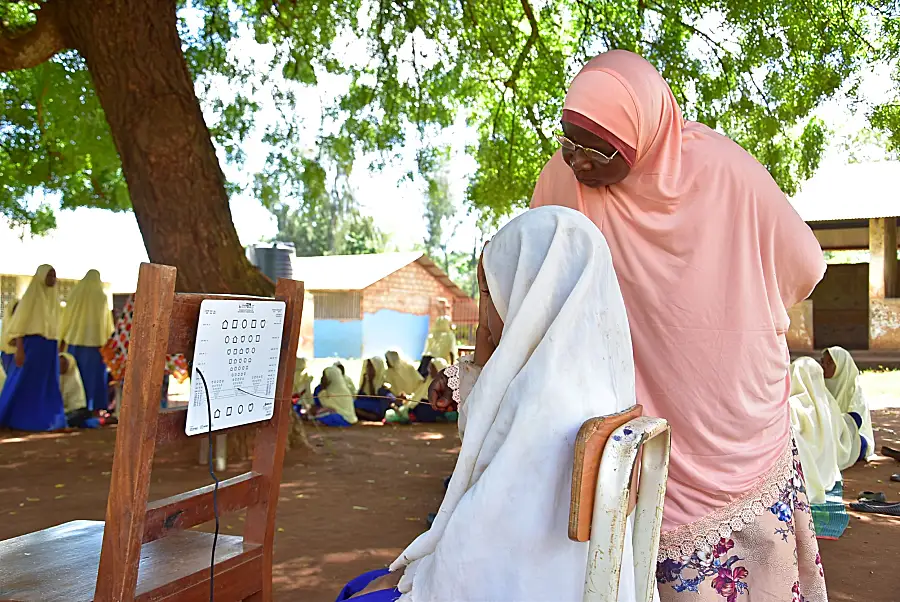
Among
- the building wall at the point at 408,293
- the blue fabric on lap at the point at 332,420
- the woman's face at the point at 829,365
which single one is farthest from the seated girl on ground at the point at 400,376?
the building wall at the point at 408,293

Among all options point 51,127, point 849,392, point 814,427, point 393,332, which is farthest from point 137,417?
point 393,332

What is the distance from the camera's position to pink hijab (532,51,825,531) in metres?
2.11

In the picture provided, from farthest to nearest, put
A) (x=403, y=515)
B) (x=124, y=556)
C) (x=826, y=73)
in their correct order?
(x=826, y=73) → (x=403, y=515) → (x=124, y=556)

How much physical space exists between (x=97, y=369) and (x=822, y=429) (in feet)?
27.9

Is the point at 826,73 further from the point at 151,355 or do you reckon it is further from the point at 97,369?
the point at 97,369

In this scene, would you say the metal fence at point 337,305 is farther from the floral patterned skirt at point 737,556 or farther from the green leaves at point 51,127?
the floral patterned skirt at point 737,556

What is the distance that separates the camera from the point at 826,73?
26.4ft

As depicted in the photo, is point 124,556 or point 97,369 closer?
point 124,556

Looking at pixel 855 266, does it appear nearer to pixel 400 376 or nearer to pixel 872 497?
pixel 400 376

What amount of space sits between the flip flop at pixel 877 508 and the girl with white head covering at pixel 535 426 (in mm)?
4642

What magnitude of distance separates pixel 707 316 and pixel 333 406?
27.2 ft

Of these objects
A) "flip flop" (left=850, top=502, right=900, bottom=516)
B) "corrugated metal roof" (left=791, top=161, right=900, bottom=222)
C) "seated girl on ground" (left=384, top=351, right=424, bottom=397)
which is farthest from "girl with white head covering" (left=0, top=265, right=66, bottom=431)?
"corrugated metal roof" (left=791, top=161, right=900, bottom=222)

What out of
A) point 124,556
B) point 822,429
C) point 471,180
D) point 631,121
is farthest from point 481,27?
point 124,556

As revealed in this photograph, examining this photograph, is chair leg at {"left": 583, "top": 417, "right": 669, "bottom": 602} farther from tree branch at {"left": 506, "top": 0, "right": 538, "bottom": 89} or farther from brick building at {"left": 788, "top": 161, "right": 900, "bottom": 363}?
brick building at {"left": 788, "top": 161, "right": 900, "bottom": 363}
